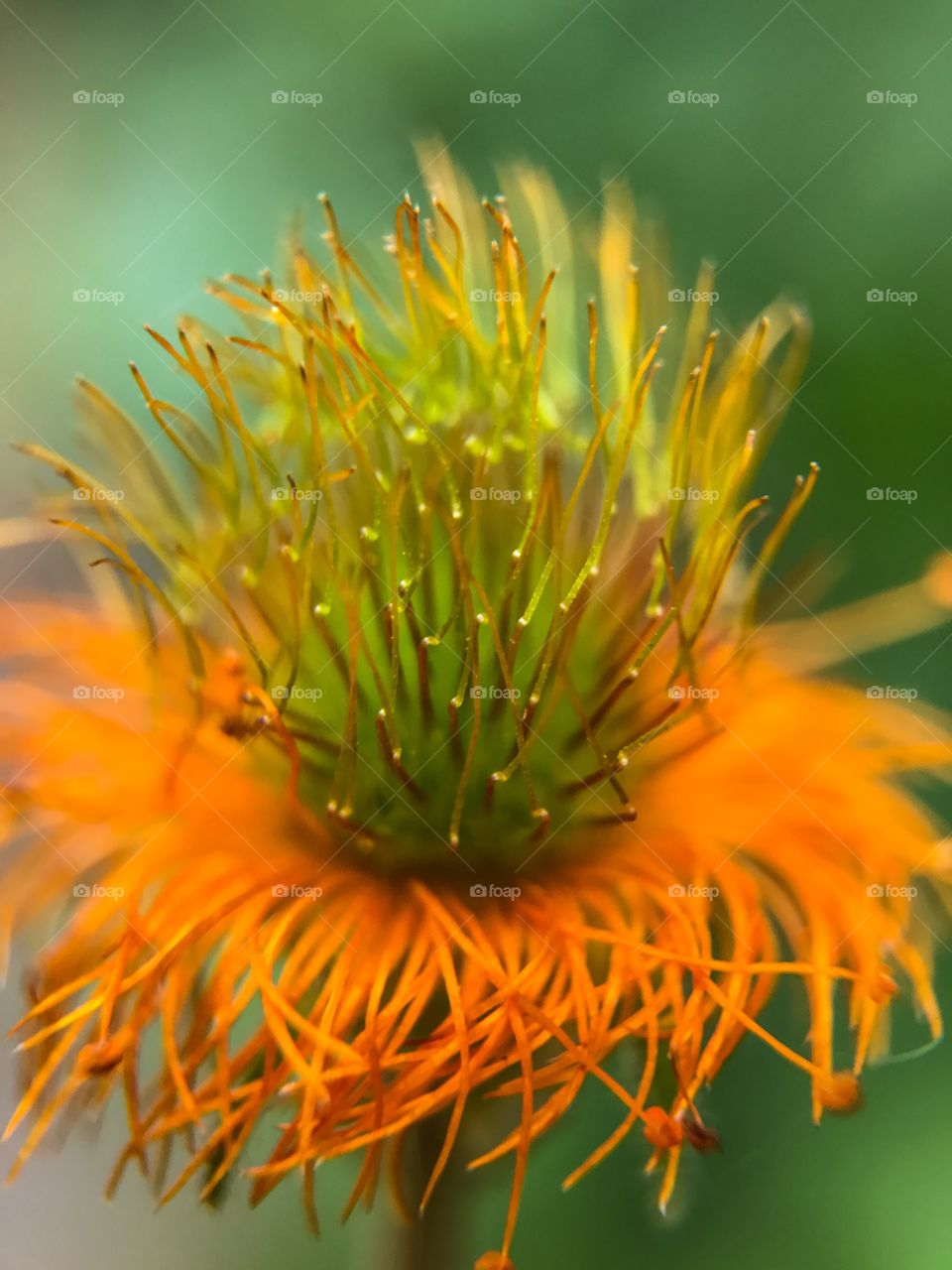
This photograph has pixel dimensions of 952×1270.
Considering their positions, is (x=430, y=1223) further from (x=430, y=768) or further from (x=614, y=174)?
(x=614, y=174)

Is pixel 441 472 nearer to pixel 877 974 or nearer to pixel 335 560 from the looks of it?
pixel 335 560

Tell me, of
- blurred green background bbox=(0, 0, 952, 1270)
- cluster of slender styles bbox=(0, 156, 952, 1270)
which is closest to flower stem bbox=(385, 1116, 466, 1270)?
cluster of slender styles bbox=(0, 156, 952, 1270)

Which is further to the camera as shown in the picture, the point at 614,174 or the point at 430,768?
the point at 614,174

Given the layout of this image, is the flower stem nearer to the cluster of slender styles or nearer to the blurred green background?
the cluster of slender styles

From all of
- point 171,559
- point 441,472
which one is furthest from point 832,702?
point 171,559

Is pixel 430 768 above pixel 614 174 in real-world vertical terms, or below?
below

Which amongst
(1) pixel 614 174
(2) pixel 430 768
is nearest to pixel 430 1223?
(2) pixel 430 768
